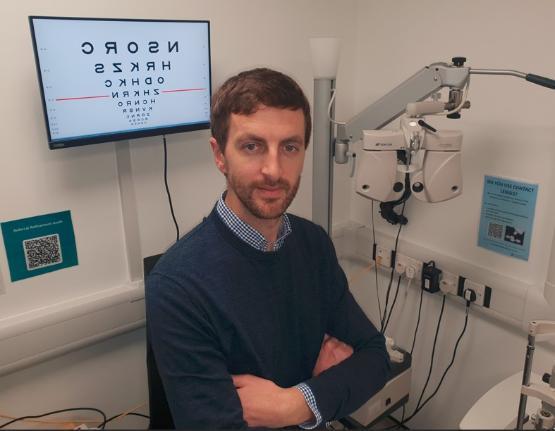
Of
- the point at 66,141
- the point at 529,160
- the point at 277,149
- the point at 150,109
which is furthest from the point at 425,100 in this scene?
the point at 66,141

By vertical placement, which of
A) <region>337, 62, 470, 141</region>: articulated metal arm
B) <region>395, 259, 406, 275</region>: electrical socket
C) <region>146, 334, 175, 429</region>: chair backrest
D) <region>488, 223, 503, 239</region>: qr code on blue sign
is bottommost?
<region>146, 334, 175, 429</region>: chair backrest

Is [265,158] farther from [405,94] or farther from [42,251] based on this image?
[42,251]

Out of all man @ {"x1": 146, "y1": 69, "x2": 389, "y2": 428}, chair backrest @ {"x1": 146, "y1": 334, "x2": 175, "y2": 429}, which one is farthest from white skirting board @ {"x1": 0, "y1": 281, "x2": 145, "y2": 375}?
man @ {"x1": 146, "y1": 69, "x2": 389, "y2": 428}

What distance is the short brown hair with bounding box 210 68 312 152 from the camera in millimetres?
966

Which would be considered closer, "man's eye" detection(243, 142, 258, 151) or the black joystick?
"man's eye" detection(243, 142, 258, 151)

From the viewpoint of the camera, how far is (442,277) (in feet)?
6.57

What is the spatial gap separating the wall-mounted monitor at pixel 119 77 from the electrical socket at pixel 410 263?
1039mm

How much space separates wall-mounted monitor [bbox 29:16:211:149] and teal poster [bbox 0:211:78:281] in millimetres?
293

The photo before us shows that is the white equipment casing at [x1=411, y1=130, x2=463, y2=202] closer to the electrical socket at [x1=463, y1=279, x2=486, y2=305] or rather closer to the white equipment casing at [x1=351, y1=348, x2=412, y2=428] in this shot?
the electrical socket at [x1=463, y1=279, x2=486, y2=305]

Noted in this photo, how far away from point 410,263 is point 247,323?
4.13ft

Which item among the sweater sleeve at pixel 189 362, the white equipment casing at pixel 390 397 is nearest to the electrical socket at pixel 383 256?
the white equipment casing at pixel 390 397

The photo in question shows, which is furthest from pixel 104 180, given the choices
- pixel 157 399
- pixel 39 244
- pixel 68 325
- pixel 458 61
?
pixel 458 61

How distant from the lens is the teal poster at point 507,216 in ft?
5.52

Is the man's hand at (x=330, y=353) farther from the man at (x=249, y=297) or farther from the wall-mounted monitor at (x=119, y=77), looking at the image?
the wall-mounted monitor at (x=119, y=77)
